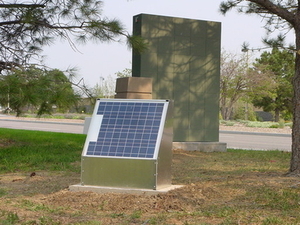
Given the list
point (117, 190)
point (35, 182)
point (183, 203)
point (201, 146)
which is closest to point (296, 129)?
point (183, 203)

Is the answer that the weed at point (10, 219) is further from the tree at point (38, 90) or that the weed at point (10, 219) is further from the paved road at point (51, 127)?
the paved road at point (51, 127)

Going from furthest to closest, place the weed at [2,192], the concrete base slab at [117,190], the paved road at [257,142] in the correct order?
the paved road at [257,142] → the weed at [2,192] → the concrete base slab at [117,190]

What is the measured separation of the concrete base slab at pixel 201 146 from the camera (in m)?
14.8

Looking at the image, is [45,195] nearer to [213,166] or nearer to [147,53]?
[213,166]

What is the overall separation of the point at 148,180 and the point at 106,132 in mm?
958

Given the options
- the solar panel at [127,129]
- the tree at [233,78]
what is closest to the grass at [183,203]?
the solar panel at [127,129]

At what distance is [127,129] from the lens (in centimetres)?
737

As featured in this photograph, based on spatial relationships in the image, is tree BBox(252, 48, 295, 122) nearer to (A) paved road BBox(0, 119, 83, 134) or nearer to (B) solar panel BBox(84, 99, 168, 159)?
(A) paved road BBox(0, 119, 83, 134)

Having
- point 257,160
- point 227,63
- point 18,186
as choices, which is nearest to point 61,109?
point 18,186

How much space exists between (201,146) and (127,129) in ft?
25.9

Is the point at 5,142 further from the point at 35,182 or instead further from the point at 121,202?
the point at 121,202

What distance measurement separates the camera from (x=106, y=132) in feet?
24.5

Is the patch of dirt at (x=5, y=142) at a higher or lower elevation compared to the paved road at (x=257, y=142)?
higher

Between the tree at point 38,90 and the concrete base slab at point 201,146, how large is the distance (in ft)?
16.5
